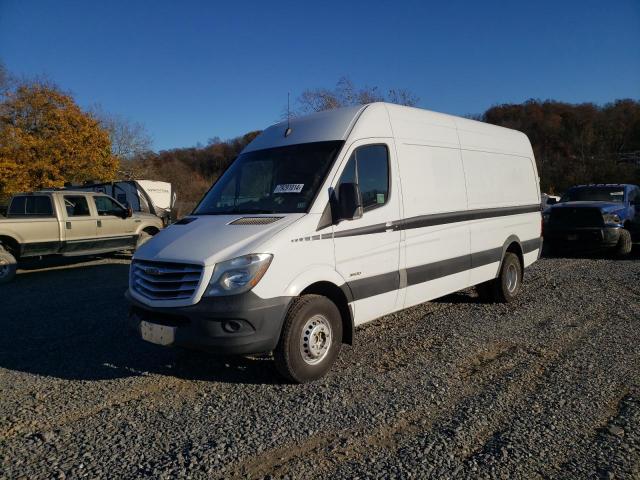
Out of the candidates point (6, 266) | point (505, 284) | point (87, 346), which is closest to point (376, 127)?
point (505, 284)

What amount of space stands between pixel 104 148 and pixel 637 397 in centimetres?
3199

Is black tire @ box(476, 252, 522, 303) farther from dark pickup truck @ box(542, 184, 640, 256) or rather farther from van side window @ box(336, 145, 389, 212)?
dark pickup truck @ box(542, 184, 640, 256)

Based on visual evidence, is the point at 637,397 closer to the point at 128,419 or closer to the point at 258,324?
the point at 258,324

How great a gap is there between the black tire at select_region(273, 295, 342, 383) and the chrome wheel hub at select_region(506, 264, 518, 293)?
3.96 metres

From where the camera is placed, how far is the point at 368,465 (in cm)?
300

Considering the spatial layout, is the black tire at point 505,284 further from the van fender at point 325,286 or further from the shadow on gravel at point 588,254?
the shadow on gravel at point 588,254

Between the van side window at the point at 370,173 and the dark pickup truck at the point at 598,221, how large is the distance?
896cm

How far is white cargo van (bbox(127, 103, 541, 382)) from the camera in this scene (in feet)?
12.8

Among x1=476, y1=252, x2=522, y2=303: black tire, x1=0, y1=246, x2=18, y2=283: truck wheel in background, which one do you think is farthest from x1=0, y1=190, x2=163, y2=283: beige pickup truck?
x1=476, y1=252, x2=522, y2=303: black tire

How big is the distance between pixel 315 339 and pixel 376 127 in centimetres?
229

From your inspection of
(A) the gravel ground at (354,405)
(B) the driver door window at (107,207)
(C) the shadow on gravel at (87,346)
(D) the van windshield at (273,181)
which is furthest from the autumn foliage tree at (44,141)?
(D) the van windshield at (273,181)

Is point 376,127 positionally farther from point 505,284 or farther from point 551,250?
point 551,250

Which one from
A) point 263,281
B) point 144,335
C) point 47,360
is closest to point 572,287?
point 263,281

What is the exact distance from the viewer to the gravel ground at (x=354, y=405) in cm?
305
